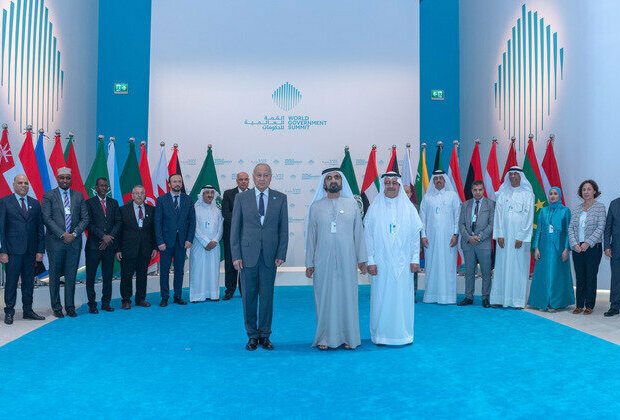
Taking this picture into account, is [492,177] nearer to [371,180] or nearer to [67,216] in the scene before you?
[371,180]

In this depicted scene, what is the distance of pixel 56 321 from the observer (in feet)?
16.9

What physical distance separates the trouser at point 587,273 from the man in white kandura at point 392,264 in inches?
94.1

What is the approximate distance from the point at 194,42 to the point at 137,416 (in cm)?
780

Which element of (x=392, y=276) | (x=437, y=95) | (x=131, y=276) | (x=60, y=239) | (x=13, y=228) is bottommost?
(x=131, y=276)

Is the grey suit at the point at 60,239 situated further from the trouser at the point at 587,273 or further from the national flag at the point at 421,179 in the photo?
the trouser at the point at 587,273

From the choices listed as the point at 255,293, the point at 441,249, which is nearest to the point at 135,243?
the point at 255,293

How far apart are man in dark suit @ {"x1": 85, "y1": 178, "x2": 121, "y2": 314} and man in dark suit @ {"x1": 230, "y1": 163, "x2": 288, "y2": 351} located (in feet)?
6.83

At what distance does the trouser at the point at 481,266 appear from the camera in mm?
6234

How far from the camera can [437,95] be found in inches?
385

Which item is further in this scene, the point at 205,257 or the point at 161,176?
the point at 161,176

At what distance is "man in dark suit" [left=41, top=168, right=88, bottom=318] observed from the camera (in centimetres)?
518

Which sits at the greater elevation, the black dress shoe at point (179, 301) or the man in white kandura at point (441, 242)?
the man in white kandura at point (441, 242)

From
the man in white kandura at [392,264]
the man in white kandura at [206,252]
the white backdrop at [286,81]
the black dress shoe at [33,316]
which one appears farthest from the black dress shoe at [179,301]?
the white backdrop at [286,81]

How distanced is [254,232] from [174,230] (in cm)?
246
